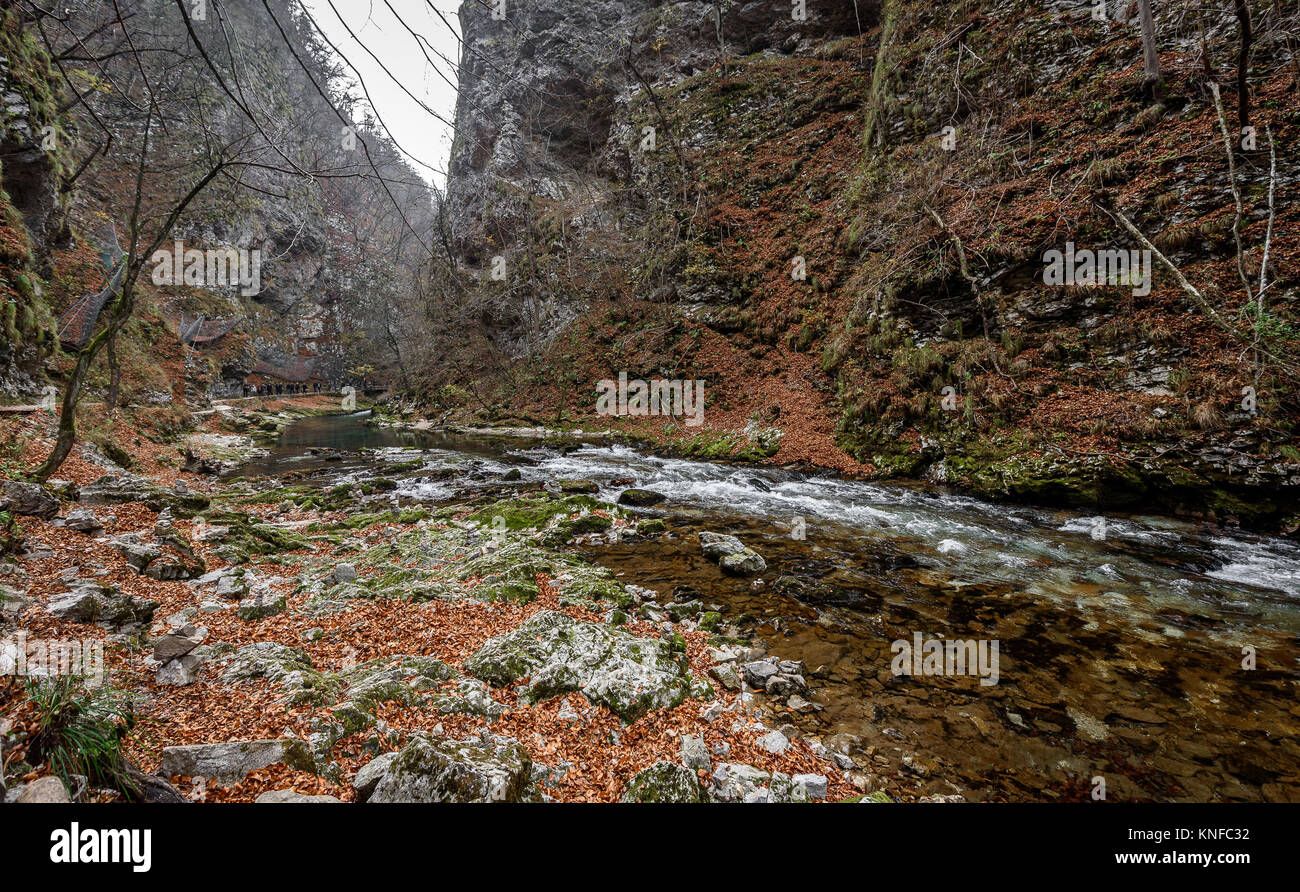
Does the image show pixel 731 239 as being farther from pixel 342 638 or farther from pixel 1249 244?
pixel 342 638

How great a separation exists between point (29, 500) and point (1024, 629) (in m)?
11.5

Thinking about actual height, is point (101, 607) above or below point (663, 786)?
above

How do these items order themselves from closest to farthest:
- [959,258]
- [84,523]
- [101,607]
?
[101,607] < [84,523] < [959,258]

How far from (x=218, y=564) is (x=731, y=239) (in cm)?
1938

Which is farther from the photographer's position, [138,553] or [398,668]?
[138,553]

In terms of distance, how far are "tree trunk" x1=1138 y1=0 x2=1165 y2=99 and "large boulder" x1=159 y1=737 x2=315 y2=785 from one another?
55.7ft

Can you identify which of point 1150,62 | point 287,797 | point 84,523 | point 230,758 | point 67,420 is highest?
point 1150,62

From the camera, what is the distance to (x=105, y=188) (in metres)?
24.9

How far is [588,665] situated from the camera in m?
3.69

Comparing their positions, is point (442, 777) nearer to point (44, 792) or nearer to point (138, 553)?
point (44, 792)

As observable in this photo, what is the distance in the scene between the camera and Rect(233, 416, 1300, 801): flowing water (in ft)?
10.1

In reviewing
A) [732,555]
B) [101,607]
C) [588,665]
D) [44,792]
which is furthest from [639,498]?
[44,792]
